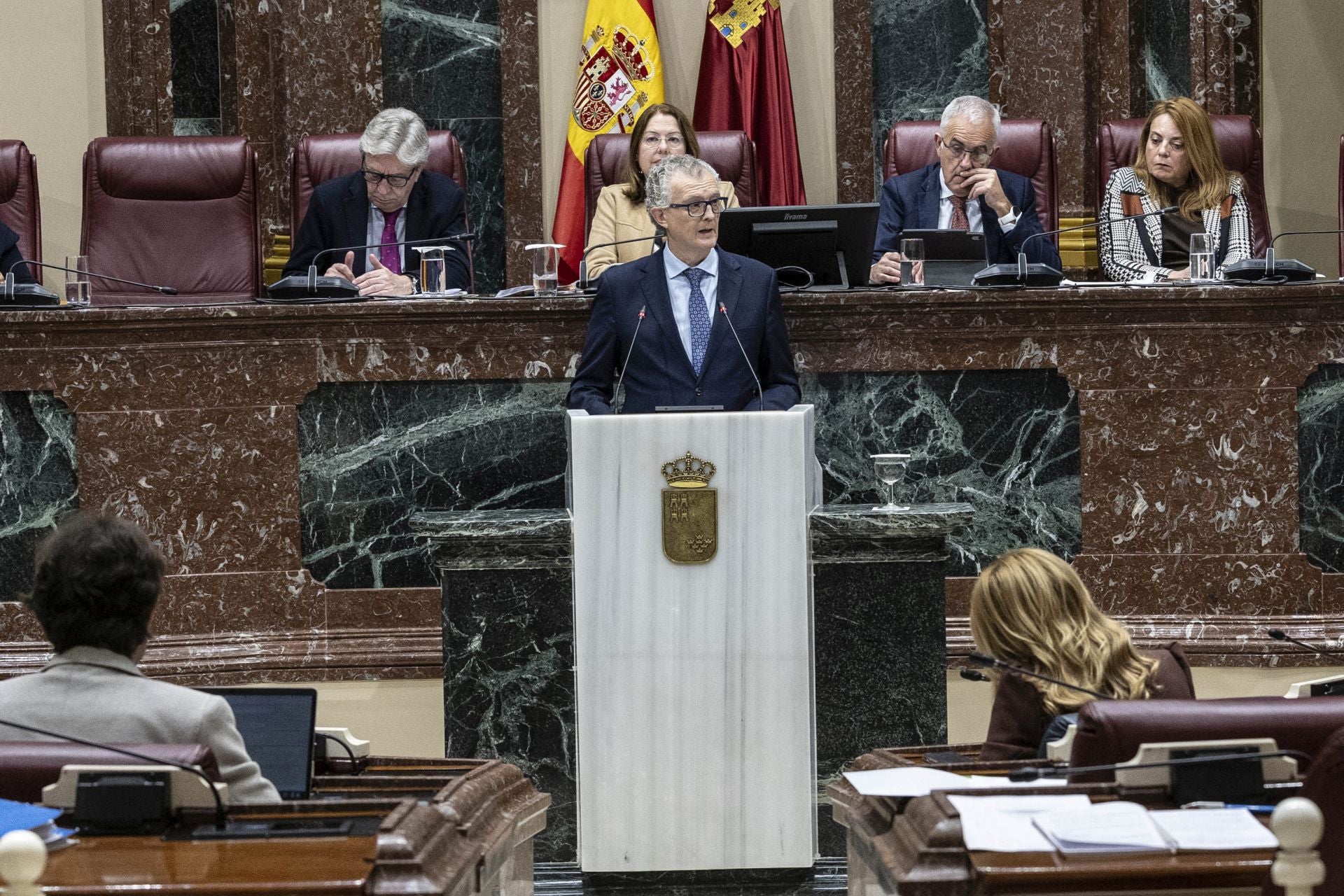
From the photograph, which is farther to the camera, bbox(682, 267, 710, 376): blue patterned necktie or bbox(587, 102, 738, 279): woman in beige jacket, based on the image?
bbox(587, 102, 738, 279): woman in beige jacket

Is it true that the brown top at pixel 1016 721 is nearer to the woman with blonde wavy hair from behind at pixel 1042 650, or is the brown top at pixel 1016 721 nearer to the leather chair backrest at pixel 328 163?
the woman with blonde wavy hair from behind at pixel 1042 650

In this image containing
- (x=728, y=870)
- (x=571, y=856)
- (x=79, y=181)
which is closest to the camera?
(x=728, y=870)

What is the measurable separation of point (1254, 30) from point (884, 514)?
3.99 meters

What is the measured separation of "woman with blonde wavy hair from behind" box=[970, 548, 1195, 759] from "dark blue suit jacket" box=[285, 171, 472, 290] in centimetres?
309

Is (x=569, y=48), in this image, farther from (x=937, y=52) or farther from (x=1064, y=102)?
(x=1064, y=102)

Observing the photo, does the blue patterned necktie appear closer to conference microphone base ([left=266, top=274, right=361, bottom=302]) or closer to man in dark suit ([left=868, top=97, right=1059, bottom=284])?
conference microphone base ([left=266, top=274, right=361, bottom=302])

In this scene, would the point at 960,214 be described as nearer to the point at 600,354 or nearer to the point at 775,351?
the point at 775,351

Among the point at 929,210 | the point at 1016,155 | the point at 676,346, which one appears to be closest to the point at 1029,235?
the point at 929,210

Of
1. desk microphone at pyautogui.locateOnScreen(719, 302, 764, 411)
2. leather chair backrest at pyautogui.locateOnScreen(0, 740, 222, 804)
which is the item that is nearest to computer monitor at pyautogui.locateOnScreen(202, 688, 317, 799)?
leather chair backrest at pyautogui.locateOnScreen(0, 740, 222, 804)

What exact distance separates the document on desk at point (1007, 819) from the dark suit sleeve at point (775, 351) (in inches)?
83.3

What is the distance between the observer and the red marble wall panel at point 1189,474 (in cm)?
428

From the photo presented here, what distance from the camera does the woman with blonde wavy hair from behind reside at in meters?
2.44

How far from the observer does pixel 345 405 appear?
14.2ft

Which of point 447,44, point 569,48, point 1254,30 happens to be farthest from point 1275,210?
point 447,44
